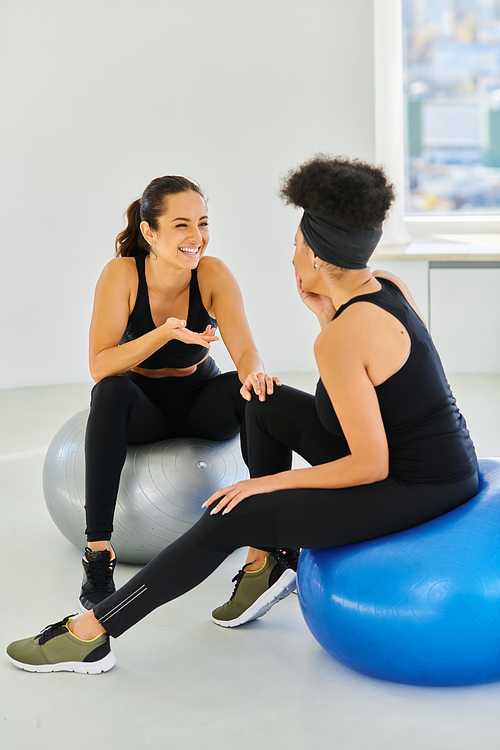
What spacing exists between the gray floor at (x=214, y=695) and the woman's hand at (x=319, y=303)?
73cm

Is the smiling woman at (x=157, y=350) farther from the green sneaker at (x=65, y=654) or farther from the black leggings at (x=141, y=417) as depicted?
the green sneaker at (x=65, y=654)

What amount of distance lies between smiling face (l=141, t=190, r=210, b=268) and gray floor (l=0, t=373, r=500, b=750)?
875mm

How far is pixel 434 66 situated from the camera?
5.05 m

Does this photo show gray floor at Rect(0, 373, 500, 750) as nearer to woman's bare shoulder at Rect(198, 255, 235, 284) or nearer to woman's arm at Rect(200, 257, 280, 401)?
woman's arm at Rect(200, 257, 280, 401)

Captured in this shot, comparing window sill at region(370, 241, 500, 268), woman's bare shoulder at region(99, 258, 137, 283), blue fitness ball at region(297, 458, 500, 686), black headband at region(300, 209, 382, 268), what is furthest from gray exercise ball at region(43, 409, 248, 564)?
window sill at region(370, 241, 500, 268)

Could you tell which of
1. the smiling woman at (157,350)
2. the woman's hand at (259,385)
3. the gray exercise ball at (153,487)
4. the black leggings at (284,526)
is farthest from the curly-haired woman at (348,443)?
the gray exercise ball at (153,487)

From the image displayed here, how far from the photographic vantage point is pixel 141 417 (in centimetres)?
199

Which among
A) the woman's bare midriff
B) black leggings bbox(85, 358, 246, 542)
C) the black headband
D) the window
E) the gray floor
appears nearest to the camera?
the gray floor

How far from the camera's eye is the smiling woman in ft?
6.17

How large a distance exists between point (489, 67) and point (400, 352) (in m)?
4.29

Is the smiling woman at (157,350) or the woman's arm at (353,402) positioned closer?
the woman's arm at (353,402)

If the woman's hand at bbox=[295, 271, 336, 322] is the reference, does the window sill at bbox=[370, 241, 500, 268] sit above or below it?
below

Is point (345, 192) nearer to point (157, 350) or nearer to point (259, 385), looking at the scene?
point (259, 385)

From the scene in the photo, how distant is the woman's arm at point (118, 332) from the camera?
6.32 feet
